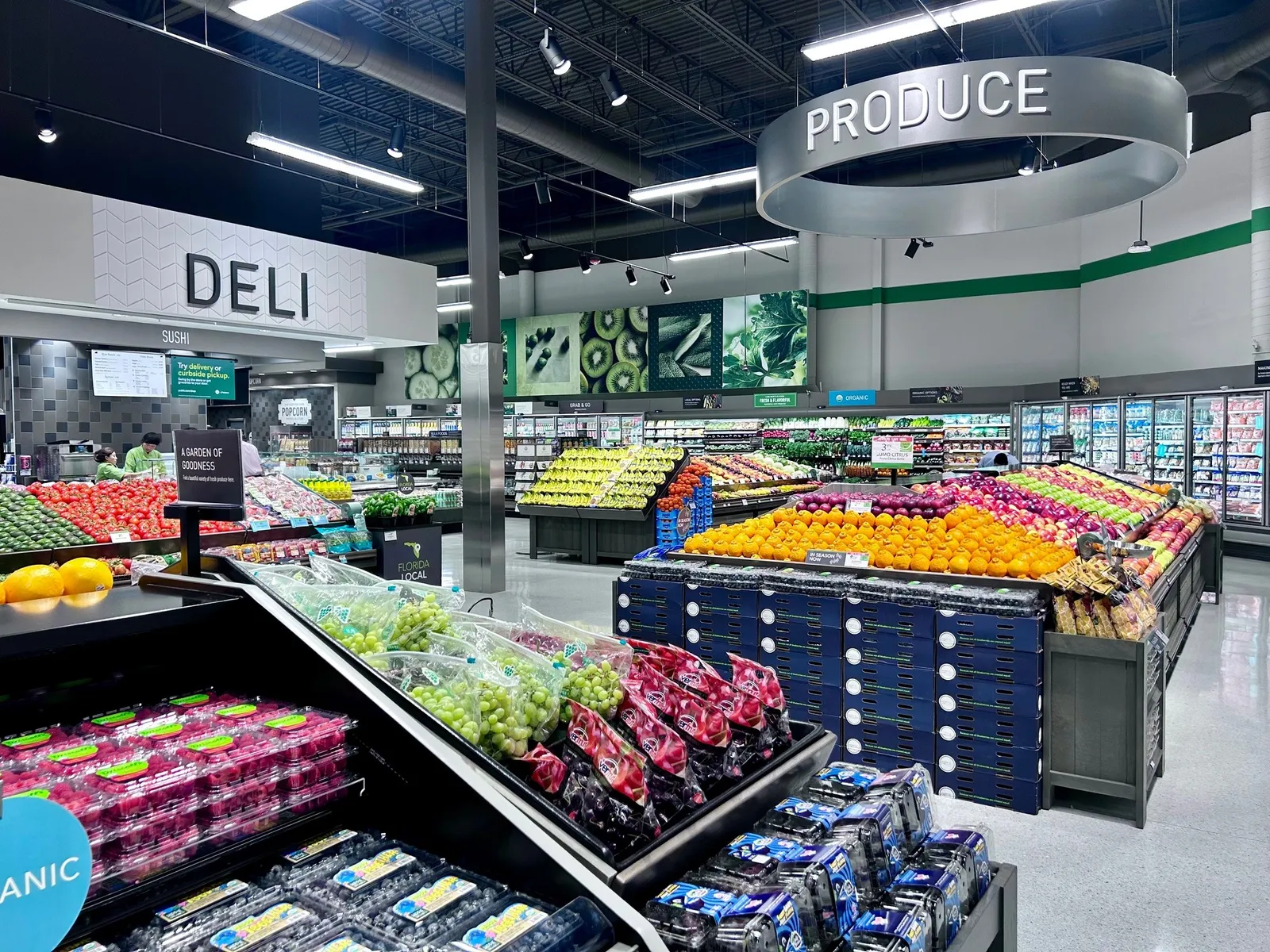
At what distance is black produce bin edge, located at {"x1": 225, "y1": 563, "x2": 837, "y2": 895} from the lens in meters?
1.42

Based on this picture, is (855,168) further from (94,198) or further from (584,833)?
(584,833)

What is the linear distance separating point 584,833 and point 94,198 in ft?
30.3

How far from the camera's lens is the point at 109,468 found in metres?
8.98

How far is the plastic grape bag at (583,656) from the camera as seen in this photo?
1850mm

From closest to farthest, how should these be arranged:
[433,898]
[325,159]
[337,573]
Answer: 1. [433,898]
2. [337,573]
3. [325,159]

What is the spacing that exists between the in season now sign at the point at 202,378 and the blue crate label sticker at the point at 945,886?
1103 centimetres

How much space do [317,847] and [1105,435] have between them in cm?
1446

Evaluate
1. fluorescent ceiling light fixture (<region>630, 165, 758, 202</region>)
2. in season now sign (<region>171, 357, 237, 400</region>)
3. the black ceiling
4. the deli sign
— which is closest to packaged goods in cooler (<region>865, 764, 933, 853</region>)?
the black ceiling

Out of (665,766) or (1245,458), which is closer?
(665,766)

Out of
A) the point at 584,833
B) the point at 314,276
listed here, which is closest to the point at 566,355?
the point at 314,276

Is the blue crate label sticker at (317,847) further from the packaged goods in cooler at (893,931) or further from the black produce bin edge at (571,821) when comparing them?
the packaged goods in cooler at (893,931)

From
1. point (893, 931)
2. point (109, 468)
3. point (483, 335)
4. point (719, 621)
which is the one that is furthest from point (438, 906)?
point (109, 468)

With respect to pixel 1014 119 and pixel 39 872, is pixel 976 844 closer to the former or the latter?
pixel 39 872

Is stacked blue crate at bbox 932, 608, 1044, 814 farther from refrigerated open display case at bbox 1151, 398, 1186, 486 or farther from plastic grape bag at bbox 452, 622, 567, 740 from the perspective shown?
refrigerated open display case at bbox 1151, 398, 1186, 486
